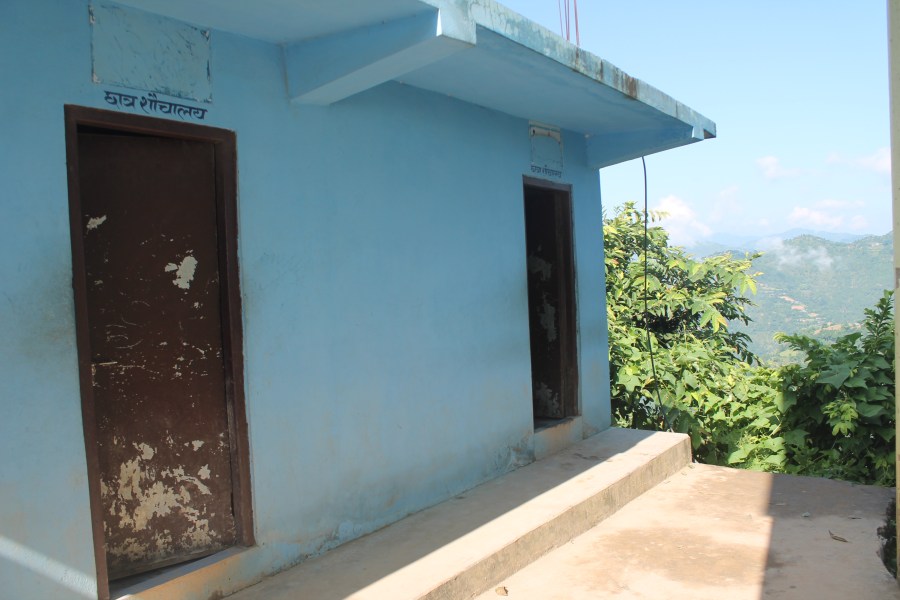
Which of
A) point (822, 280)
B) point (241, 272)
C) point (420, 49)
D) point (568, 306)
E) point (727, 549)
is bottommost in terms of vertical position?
point (727, 549)

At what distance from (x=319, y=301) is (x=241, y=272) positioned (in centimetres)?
51

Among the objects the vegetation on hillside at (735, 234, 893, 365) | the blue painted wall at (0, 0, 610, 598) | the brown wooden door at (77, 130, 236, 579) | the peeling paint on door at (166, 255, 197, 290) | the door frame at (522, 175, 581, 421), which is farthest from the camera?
the vegetation on hillside at (735, 234, 893, 365)

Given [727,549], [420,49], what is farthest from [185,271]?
[727,549]

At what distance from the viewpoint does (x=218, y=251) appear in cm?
358

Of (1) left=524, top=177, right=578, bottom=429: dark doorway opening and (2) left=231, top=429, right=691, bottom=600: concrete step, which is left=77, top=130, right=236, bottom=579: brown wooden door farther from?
(1) left=524, top=177, right=578, bottom=429: dark doorway opening

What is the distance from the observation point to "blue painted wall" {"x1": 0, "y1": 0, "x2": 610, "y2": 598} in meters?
2.74

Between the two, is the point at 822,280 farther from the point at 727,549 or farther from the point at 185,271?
the point at 185,271

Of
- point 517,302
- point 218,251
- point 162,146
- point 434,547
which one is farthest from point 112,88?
point 517,302

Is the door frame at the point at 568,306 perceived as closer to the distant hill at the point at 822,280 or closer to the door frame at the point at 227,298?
the door frame at the point at 227,298

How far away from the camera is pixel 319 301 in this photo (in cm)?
394

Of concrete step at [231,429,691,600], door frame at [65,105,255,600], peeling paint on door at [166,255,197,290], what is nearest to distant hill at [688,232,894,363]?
concrete step at [231,429,691,600]

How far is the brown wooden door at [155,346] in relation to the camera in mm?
3219

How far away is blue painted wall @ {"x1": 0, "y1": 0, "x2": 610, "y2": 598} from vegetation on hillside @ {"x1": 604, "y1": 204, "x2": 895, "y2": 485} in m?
2.24

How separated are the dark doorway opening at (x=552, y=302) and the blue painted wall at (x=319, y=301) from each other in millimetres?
429
